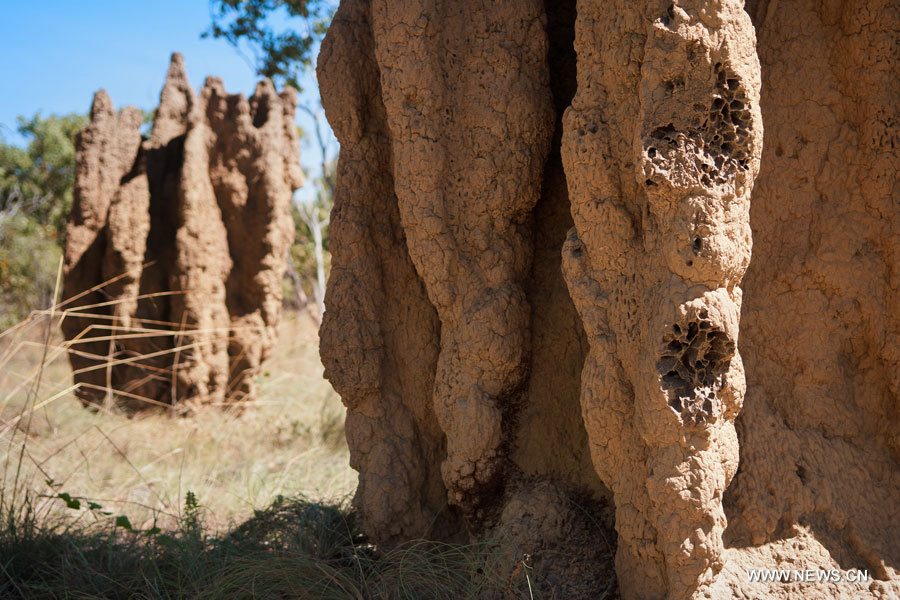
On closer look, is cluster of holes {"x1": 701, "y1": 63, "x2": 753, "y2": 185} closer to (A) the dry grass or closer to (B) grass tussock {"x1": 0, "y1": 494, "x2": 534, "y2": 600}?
(B) grass tussock {"x1": 0, "y1": 494, "x2": 534, "y2": 600}

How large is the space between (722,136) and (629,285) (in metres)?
0.53

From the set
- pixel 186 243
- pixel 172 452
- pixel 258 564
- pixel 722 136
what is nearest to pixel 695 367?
pixel 722 136

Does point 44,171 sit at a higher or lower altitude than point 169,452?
higher

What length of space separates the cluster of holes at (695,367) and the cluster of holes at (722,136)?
1.48ft

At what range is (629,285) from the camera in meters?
2.35

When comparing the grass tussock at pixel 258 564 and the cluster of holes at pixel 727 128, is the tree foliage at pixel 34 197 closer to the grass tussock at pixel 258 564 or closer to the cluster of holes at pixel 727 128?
the grass tussock at pixel 258 564

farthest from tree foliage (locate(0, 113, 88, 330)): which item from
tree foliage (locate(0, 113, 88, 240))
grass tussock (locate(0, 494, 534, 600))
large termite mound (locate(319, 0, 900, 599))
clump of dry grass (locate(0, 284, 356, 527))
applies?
large termite mound (locate(319, 0, 900, 599))

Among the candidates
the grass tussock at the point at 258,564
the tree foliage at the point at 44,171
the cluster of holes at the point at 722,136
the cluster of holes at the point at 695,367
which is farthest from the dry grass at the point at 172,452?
the tree foliage at the point at 44,171

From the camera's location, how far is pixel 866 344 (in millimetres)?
2713

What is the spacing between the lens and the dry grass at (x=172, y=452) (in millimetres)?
4434

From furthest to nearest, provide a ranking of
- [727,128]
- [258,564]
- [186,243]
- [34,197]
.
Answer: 1. [34,197]
2. [186,243]
3. [258,564]
4. [727,128]

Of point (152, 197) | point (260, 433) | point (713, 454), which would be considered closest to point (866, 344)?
point (713, 454)

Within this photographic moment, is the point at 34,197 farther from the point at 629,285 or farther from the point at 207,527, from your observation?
the point at 629,285

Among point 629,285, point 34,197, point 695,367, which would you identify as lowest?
point 695,367
